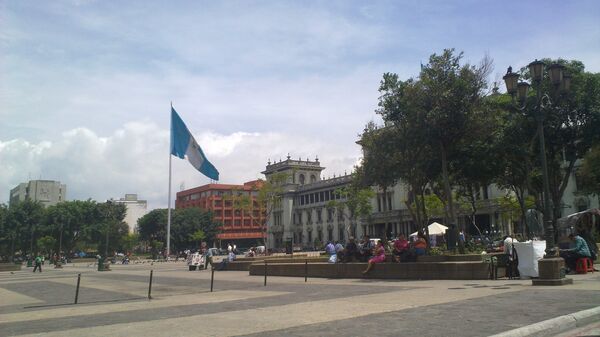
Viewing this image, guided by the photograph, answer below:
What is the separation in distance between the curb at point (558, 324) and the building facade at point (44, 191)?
530ft

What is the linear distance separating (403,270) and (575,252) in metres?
5.54

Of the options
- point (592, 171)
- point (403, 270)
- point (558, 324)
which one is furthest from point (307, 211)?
point (558, 324)

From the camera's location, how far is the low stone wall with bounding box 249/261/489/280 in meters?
15.9

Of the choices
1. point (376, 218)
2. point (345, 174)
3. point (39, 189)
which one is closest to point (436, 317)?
point (376, 218)

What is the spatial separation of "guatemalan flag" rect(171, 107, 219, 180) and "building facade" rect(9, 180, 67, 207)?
127m

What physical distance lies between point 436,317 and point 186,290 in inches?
418

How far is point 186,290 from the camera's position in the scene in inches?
671

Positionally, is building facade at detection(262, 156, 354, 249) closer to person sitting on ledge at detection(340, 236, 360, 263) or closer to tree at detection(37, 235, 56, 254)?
tree at detection(37, 235, 56, 254)

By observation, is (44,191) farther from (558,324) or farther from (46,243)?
(558,324)

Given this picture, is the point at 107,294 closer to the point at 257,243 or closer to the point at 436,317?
the point at 436,317

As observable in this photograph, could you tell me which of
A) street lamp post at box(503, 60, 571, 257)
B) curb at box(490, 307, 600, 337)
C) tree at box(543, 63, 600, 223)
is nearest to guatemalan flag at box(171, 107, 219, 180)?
tree at box(543, 63, 600, 223)

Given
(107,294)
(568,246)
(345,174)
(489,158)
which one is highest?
(345,174)

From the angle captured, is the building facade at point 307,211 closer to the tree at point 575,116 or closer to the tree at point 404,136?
the tree at point 575,116

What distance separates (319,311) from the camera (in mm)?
10117
